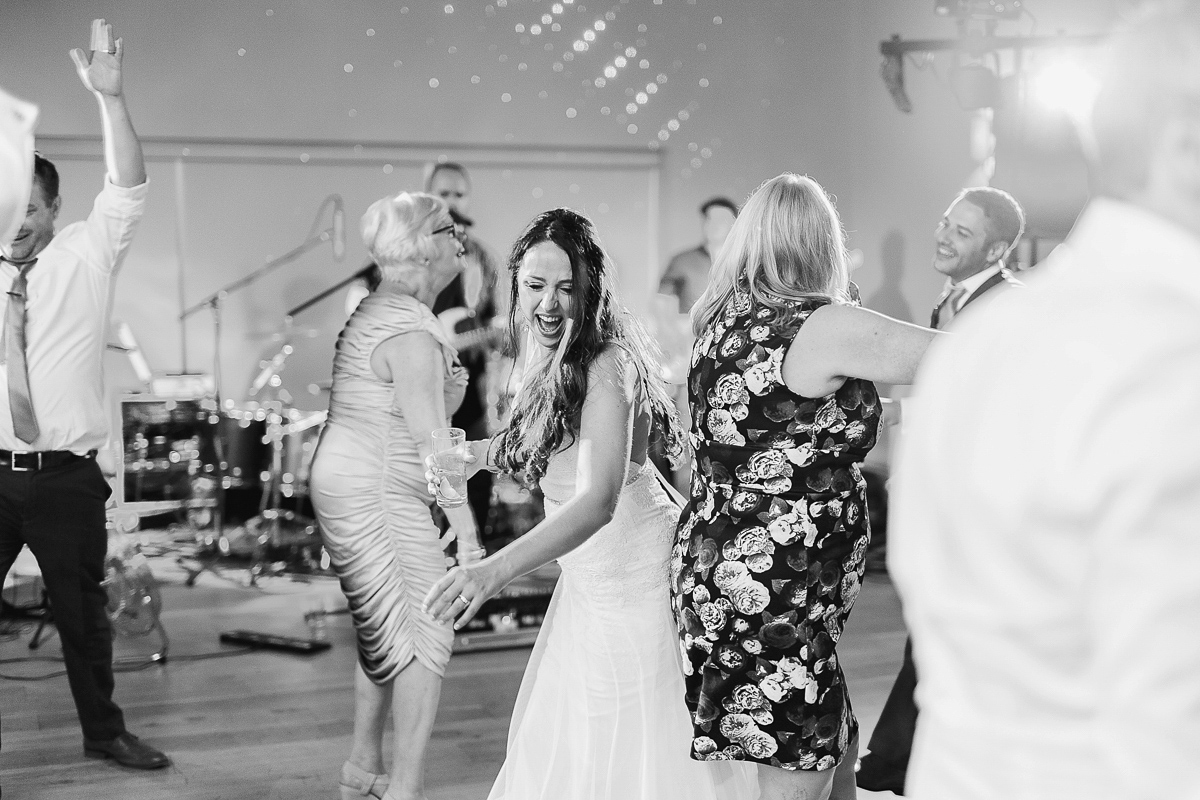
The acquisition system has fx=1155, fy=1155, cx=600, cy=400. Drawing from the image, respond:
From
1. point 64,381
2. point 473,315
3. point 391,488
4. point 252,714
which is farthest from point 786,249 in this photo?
point 473,315

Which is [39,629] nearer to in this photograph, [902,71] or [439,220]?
[439,220]

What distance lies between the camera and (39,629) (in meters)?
4.80

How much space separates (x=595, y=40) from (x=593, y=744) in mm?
6443

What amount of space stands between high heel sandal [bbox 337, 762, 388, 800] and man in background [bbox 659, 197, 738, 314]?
4.97m

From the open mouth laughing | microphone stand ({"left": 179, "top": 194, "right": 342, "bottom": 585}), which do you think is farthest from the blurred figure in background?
the open mouth laughing

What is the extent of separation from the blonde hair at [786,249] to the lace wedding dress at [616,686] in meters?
0.47

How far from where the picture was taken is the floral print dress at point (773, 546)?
6.86ft

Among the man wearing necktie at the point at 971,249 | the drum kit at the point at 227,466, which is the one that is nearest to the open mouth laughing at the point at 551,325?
the man wearing necktie at the point at 971,249

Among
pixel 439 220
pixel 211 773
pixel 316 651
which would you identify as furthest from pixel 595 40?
pixel 211 773

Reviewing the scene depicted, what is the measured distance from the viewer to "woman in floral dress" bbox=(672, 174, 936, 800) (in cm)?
209

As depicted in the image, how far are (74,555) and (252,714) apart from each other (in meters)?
0.96

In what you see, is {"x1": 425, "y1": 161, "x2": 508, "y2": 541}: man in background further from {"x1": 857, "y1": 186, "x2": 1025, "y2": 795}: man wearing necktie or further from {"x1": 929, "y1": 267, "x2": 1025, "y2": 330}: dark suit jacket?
{"x1": 929, "y1": 267, "x2": 1025, "y2": 330}: dark suit jacket

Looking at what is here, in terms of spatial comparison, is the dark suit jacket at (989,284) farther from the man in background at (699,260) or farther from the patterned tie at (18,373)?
the man in background at (699,260)

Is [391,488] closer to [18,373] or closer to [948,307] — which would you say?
[18,373]
